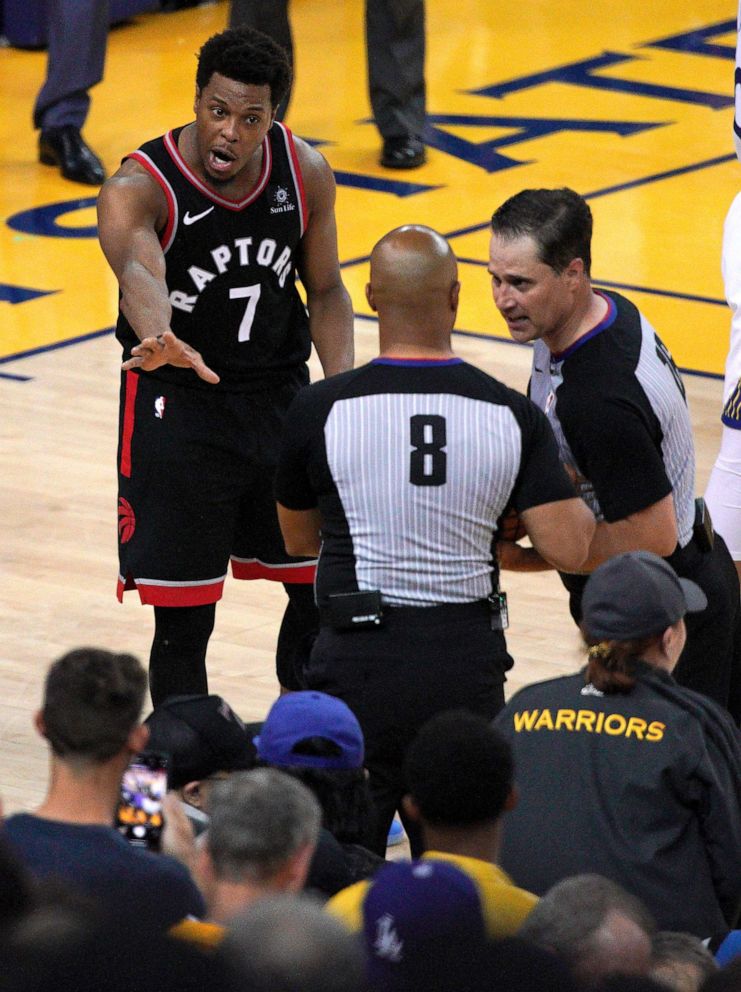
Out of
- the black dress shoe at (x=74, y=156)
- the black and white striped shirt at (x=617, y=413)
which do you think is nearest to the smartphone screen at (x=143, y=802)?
the black and white striped shirt at (x=617, y=413)

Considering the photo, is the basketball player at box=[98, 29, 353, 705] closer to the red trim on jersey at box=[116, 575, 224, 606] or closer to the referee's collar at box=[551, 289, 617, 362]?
the red trim on jersey at box=[116, 575, 224, 606]

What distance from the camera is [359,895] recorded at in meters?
2.13

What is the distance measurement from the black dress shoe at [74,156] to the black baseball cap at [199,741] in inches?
291

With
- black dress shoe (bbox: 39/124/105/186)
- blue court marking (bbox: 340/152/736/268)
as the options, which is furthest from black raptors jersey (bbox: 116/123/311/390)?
black dress shoe (bbox: 39/124/105/186)

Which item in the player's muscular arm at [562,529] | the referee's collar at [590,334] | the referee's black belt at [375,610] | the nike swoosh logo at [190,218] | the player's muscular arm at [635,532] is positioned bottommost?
the referee's black belt at [375,610]

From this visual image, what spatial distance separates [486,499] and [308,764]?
1.96 feet

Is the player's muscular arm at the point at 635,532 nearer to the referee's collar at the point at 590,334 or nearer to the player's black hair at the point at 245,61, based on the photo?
the referee's collar at the point at 590,334

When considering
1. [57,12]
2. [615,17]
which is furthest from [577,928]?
[615,17]

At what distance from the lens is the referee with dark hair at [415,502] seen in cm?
318

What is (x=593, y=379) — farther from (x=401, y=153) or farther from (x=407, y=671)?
(x=401, y=153)

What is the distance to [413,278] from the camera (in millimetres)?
3174

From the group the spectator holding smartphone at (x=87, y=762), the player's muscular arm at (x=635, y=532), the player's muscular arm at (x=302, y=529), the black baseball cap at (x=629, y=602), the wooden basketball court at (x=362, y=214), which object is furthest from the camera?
the wooden basketball court at (x=362, y=214)

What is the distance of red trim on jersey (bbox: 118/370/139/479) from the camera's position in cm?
433

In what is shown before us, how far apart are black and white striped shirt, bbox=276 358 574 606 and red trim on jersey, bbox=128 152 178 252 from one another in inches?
40.0
